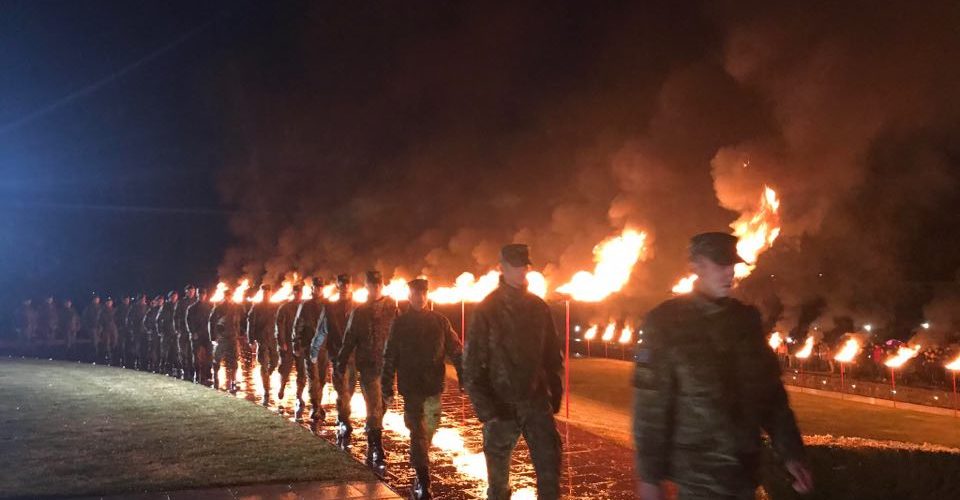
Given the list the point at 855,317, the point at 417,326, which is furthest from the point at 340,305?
the point at 855,317

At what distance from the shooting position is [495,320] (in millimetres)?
4656

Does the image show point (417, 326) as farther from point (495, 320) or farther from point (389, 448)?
point (389, 448)

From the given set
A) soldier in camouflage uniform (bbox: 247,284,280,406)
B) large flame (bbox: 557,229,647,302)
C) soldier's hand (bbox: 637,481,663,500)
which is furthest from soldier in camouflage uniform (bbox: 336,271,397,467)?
soldier in camouflage uniform (bbox: 247,284,280,406)

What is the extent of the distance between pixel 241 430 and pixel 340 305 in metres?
2.01

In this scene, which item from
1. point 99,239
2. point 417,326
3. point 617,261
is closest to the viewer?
point 417,326

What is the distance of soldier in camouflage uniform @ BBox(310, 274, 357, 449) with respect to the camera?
8.61 m

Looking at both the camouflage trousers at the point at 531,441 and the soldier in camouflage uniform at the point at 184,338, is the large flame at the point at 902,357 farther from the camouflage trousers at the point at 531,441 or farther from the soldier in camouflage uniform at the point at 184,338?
the soldier in camouflage uniform at the point at 184,338

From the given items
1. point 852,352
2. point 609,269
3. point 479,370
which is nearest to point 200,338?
point 609,269

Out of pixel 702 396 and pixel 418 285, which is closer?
pixel 702 396

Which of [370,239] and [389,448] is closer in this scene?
[389,448]

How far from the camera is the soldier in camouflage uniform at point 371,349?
754cm

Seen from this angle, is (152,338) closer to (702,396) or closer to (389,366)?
(389,366)

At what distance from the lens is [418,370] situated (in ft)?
20.4

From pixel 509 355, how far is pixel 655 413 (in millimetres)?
1824
